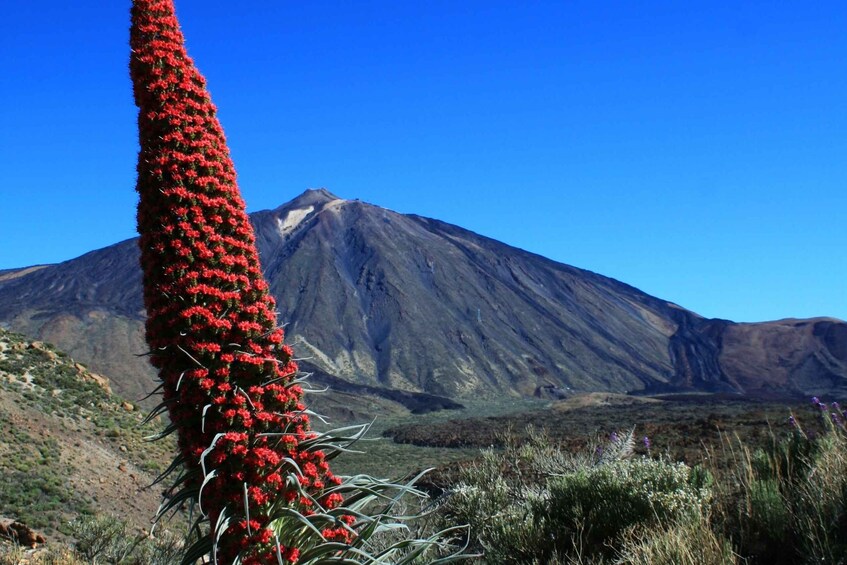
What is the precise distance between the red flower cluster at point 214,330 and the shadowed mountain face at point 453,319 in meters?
72.7

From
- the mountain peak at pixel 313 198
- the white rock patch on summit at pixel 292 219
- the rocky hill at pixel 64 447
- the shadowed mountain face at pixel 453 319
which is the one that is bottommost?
the rocky hill at pixel 64 447

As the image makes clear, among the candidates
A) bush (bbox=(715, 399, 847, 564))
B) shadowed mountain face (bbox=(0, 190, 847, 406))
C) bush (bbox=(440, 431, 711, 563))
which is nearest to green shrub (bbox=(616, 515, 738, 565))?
bush (bbox=(715, 399, 847, 564))

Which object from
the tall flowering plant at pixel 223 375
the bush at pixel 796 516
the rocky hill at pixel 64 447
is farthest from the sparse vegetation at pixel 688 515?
the rocky hill at pixel 64 447

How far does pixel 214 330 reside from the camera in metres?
3.60

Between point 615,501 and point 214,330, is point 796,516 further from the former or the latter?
point 214,330

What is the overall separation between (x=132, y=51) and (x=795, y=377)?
11625 cm

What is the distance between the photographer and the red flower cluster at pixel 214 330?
11.4ft

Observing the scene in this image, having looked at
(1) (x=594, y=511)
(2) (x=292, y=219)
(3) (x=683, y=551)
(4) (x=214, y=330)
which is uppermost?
(2) (x=292, y=219)

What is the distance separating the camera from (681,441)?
24703mm

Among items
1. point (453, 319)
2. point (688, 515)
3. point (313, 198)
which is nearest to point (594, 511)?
point (688, 515)

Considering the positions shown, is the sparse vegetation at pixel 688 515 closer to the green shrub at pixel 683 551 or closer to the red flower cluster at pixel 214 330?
the green shrub at pixel 683 551

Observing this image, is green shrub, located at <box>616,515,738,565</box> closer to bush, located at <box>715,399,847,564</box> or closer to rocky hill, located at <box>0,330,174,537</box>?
bush, located at <box>715,399,847,564</box>

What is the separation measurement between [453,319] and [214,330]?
108 meters

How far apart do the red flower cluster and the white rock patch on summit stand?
135961 mm
